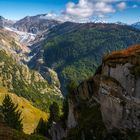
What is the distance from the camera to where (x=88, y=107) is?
71.1 meters

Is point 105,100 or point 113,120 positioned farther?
point 105,100

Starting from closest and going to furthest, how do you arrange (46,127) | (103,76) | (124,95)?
(124,95) < (103,76) < (46,127)

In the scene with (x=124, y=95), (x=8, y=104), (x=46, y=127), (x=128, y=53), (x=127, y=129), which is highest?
(x=128, y=53)

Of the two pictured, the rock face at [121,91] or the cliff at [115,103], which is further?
the cliff at [115,103]

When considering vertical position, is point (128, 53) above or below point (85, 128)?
above

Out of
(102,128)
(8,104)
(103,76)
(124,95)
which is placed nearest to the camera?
(124,95)

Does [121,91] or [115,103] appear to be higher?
[121,91]

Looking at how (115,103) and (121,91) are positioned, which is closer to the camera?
(121,91)

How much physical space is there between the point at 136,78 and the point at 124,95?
4.16 meters

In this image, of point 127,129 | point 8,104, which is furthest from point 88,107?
point 8,104

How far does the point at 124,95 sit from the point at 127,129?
570 centimetres

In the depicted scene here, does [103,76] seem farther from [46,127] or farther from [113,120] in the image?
[46,127]

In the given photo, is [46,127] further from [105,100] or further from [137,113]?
[137,113]

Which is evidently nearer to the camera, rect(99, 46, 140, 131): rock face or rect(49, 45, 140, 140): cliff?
rect(99, 46, 140, 131): rock face
